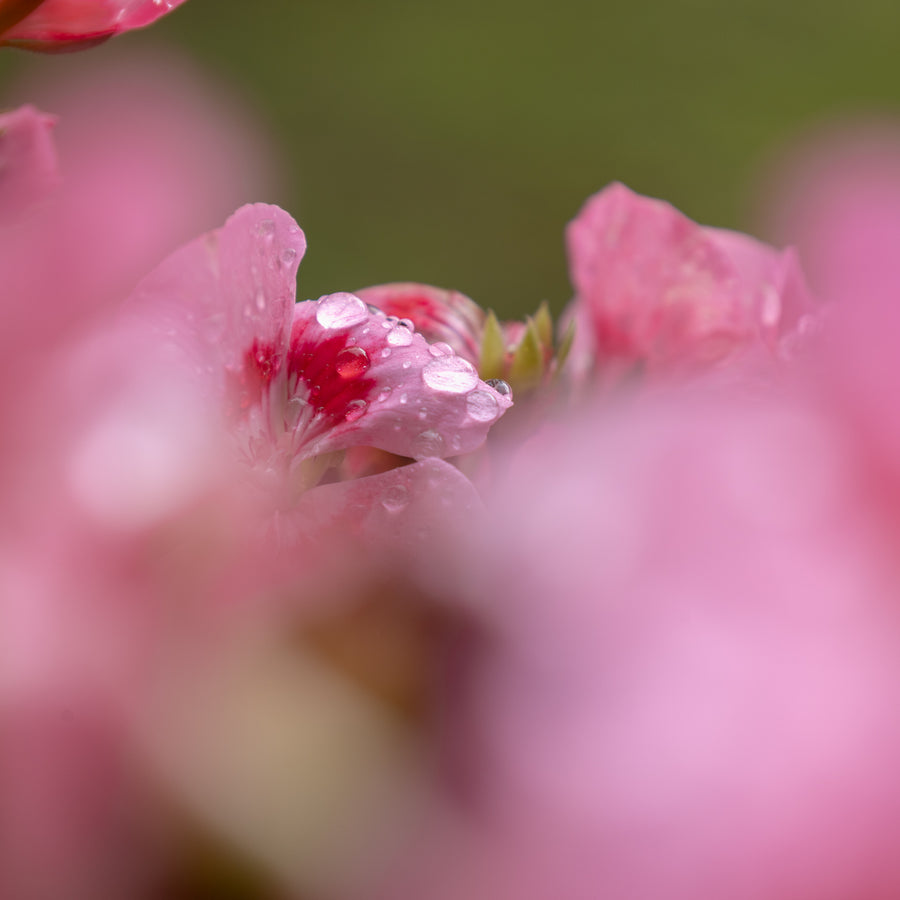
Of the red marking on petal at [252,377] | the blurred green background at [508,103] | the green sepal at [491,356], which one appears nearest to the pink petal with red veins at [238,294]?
the red marking on petal at [252,377]

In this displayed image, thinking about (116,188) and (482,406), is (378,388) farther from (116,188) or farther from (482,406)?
(116,188)

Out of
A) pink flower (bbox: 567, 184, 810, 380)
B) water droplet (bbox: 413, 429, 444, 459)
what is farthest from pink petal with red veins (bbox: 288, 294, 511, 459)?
pink flower (bbox: 567, 184, 810, 380)

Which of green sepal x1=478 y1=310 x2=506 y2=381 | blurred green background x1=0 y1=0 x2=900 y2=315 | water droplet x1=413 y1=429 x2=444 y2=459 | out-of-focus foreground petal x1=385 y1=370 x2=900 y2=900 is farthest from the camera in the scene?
blurred green background x1=0 y1=0 x2=900 y2=315

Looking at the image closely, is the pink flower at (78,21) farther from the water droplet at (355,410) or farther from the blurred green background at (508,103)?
the blurred green background at (508,103)

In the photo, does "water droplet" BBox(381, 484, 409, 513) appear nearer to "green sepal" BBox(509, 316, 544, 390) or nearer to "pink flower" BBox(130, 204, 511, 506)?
"pink flower" BBox(130, 204, 511, 506)

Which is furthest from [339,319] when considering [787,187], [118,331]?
[787,187]

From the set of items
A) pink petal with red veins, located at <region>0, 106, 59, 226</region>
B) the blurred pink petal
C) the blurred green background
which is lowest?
the blurred green background
